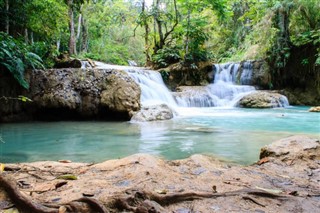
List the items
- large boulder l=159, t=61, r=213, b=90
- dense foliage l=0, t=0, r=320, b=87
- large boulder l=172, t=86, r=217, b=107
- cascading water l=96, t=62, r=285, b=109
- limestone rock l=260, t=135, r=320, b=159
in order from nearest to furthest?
1. limestone rock l=260, t=135, r=320, b=159
2. dense foliage l=0, t=0, r=320, b=87
3. cascading water l=96, t=62, r=285, b=109
4. large boulder l=172, t=86, r=217, b=107
5. large boulder l=159, t=61, r=213, b=90

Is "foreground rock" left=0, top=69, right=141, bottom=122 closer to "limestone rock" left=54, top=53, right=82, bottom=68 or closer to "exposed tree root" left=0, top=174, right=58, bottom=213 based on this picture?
"limestone rock" left=54, top=53, right=82, bottom=68

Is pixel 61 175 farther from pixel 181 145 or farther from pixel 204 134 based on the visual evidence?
pixel 204 134

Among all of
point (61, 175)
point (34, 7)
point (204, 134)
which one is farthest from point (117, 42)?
point (61, 175)

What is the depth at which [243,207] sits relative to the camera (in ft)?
6.11

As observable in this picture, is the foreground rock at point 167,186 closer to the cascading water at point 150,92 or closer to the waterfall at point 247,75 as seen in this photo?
the cascading water at point 150,92

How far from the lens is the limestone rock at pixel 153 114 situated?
27.1ft

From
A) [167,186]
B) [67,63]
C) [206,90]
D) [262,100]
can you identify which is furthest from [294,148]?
[206,90]

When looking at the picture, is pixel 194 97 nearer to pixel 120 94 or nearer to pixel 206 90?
pixel 206 90

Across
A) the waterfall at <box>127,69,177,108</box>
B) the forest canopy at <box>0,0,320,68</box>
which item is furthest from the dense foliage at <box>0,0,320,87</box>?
the waterfall at <box>127,69,177,108</box>

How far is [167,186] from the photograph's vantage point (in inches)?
87.0

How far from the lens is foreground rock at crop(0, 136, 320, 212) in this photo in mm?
1814

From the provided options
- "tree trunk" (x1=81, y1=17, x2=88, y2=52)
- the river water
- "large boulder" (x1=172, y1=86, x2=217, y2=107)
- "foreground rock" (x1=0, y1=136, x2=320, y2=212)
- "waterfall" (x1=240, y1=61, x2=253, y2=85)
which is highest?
"tree trunk" (x1=81, y1=17, x2=88, y2=52)

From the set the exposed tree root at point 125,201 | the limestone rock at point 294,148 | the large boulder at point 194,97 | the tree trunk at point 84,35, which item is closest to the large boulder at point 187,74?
the large boulder at point 194,97

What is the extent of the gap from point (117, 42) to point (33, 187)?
28.9 m
